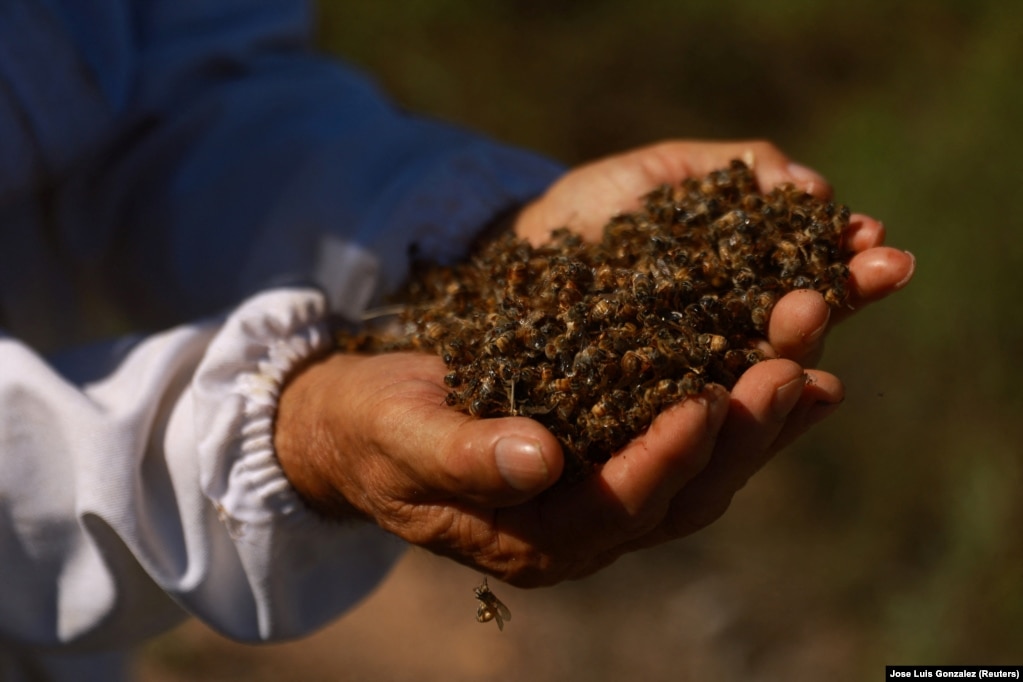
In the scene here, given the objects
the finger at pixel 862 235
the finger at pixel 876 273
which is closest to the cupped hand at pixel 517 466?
the finger at pixel 876 273

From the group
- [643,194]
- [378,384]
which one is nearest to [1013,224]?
[643,194]

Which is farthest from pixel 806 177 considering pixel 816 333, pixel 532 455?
pixel 532 455

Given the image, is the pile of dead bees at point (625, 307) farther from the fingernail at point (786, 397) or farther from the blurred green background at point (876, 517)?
the blurred green background at point (876, 517)

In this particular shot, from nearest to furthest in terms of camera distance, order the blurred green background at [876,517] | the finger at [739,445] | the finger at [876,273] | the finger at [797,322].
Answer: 1. the finger at [739,445]
2. the finger at [797,322]
3. the finger at [876,273]
4. the blurred green background at [876,517]

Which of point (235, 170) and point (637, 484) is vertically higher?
point (235, 170)

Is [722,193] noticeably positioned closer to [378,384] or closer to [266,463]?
[378,384]

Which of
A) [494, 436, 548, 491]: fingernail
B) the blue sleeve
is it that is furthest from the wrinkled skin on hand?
the blue sleeve

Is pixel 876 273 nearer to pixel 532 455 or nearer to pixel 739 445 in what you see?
pixel 739 445
